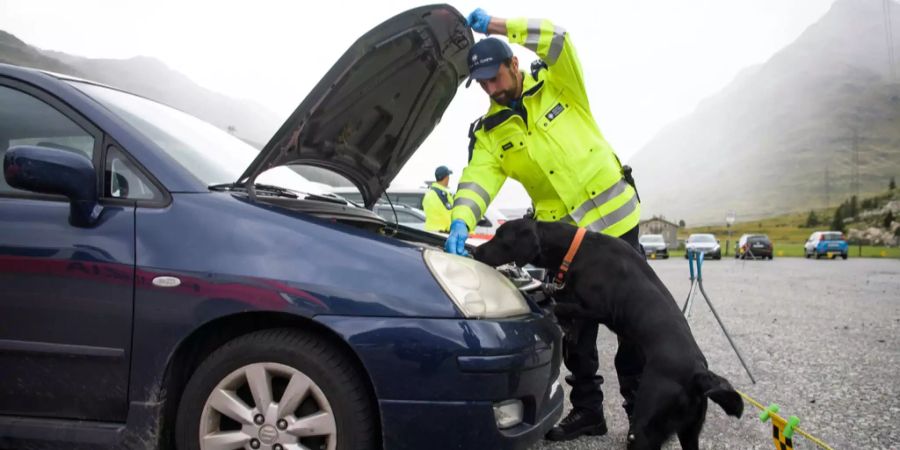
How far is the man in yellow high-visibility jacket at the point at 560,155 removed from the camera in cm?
280

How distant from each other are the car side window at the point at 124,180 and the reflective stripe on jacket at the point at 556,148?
1398 mm

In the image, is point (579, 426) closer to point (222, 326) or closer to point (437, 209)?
point (222, 326)

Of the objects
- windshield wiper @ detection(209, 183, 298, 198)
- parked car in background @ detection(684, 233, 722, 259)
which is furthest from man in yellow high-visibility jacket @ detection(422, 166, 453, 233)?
parked car in background @ detection(684, 233, 722, 259)

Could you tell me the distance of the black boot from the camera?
2850 millimetres

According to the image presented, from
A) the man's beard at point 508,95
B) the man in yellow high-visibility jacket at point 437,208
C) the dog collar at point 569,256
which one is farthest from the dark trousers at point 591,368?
the man in yellow high-visibility jacket at point 437,208

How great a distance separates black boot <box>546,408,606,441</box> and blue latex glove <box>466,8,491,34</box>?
199 cm

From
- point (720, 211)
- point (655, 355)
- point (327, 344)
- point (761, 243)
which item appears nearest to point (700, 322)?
point (655, 355)

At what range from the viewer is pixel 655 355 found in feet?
7.54

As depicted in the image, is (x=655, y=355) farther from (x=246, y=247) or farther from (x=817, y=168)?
(x=817, y=168)

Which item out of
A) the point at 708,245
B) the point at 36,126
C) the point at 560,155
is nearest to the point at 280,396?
the point at 36,126

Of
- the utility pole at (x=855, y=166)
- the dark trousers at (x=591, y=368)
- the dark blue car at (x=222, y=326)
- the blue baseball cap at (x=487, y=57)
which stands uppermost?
the utility pole at (x=855, y=166)

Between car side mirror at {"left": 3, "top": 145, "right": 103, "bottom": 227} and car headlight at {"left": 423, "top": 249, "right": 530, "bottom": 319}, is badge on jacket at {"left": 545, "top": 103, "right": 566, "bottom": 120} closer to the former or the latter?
car headlight at {"left": 423, "top": 249, "right": 530, "bottom": 319}

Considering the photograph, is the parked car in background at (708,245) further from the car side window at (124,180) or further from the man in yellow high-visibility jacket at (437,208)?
the car side window at (124,180)

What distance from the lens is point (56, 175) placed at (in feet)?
6.07
